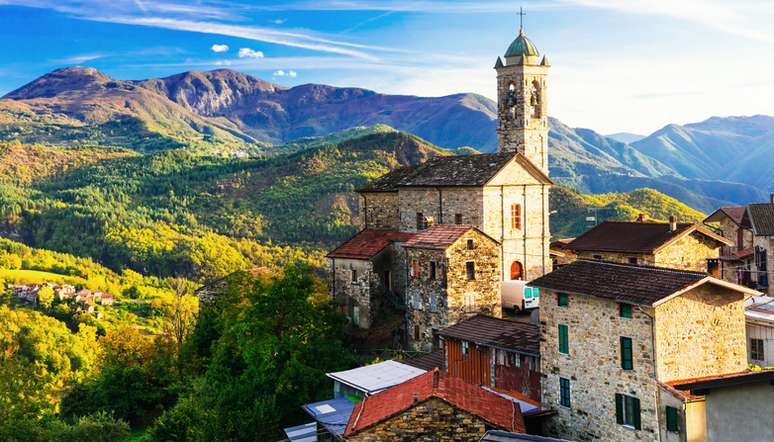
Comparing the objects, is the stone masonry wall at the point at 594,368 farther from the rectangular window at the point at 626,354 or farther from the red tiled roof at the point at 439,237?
the red tiled roof at the point at 439,237

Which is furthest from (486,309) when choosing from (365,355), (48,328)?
(48,328)

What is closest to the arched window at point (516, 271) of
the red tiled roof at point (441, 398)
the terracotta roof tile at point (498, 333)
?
the terracotta roof tile at point (498, 333)

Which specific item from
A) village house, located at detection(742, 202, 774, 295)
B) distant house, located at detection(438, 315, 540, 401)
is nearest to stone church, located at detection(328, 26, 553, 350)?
distant house, located at detection(438, 315, 540, 401)

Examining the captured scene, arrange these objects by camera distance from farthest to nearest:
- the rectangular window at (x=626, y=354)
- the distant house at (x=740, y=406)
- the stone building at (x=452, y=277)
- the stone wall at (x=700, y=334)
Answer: the stone building at (x=452, y=277) < the rectangular window at (x=626, y=354) < the stone wall at (x=700, y=334) < the distant house at (x=740, y=406)

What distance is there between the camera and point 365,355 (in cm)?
3975

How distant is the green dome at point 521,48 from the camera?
5328 centimetres

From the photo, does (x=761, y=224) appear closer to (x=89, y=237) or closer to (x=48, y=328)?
(x=48, y=328)

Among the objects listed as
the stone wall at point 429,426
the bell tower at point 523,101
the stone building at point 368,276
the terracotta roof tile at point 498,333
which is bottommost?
the stone wall at point 429,426

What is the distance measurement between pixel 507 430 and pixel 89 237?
164 metres

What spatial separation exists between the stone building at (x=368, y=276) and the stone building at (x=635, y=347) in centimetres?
1808

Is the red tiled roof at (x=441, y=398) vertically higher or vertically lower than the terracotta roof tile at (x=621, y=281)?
lower

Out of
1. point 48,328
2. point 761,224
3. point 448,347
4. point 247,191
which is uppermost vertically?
point 247,191

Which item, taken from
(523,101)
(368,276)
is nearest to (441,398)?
(368,276)

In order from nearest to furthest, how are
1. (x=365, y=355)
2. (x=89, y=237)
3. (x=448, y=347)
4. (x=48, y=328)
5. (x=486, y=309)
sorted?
(x=448, y=347) < (x=486, y=309) < (x=365, y=355) < (x=48, y=328) < (x=89, y=237)
